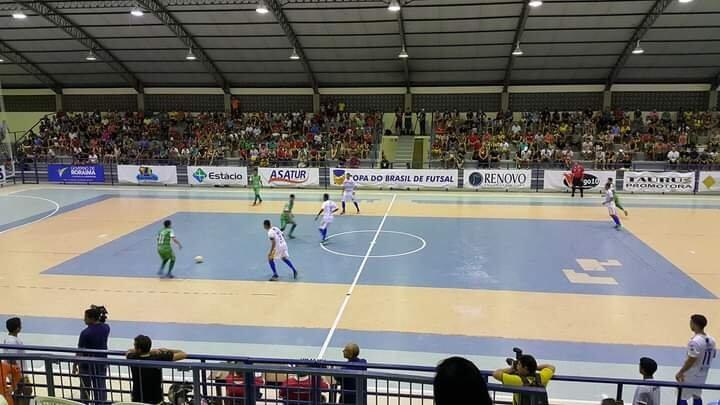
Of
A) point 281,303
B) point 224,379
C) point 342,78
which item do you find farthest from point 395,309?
point 342,78

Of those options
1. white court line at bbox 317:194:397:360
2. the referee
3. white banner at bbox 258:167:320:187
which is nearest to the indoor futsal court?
white court line at bbox 317:194:397:360

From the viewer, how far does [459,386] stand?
2381mm

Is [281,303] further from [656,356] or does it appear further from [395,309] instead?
[656,356]

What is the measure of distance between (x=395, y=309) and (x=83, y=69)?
35.1 m

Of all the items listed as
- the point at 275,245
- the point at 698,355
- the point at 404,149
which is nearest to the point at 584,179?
the point at 404,149

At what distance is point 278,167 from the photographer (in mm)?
30953

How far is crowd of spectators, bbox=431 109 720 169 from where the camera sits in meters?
30.8

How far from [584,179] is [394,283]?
1806 cm

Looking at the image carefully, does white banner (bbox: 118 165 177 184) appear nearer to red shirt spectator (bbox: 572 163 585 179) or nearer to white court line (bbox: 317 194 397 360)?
white court line (bbox: 317 194 397 360)

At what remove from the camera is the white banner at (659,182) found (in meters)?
26.8

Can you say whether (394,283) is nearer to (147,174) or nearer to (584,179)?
(584,179)

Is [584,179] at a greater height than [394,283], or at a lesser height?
greater

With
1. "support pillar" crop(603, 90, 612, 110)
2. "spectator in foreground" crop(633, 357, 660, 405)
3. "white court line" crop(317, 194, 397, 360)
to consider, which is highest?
"support pillar" crop(603, 90, 612, 110)

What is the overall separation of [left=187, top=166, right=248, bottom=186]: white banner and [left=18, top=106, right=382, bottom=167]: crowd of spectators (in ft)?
8.22
